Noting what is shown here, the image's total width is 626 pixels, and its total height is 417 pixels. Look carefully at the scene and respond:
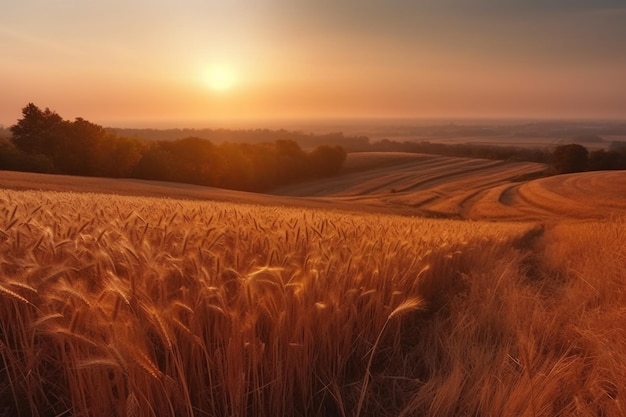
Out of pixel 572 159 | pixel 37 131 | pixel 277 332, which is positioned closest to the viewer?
pixel 277 332

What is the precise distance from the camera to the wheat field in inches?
79.0

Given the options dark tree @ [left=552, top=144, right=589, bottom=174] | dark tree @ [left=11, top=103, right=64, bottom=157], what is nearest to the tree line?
dark tree @ [left=11, top=103, right=64, bottom=157]

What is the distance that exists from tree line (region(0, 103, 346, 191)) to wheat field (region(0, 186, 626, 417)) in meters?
43.2

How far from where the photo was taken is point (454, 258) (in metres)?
5.02

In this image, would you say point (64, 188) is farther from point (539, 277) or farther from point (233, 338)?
point (233, 338)

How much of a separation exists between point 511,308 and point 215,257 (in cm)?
217

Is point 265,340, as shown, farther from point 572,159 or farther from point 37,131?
point 572,159

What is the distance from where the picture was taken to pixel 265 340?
2520mm

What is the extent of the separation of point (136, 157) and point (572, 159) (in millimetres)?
50311

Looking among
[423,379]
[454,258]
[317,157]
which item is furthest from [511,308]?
[317,157]

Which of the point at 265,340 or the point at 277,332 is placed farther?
the point at 265,340

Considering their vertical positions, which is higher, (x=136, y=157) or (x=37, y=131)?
(x=37, y=131)

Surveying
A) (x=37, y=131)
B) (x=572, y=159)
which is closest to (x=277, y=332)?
(x=37, y=131)

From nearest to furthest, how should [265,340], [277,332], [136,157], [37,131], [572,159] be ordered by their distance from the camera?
[277,332]
[265,340]
[37,131]
[136,157]
[572,159]
